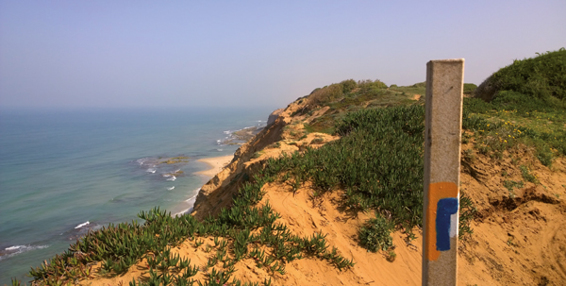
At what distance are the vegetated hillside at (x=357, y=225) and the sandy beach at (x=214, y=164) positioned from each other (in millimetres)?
24826

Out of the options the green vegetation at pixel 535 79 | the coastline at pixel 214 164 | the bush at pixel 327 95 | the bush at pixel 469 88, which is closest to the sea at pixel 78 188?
the coastline at pixel 214 164

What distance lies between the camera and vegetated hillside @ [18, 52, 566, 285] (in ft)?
12.5

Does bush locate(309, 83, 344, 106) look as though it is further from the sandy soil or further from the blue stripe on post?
the blue stripe on post

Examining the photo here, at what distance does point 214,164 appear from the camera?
1467 inches

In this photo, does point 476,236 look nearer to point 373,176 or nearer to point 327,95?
point 373,176

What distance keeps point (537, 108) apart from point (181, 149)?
147 feet

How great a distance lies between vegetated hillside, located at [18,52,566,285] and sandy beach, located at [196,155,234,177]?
24826mm

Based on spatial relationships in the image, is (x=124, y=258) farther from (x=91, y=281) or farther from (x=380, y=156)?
(x=380, y=156)

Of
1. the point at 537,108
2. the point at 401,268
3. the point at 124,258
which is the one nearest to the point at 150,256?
the point at 124,258

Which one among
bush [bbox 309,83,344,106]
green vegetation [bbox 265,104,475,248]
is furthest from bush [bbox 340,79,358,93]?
green vegetation [bbox 265,104,475,248]

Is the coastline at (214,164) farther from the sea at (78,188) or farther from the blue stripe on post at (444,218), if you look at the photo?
the blue stripe on post at (444,218)

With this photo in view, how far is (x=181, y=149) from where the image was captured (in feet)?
160

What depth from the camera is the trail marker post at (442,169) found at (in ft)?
7.02

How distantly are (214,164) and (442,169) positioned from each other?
1431 inches
